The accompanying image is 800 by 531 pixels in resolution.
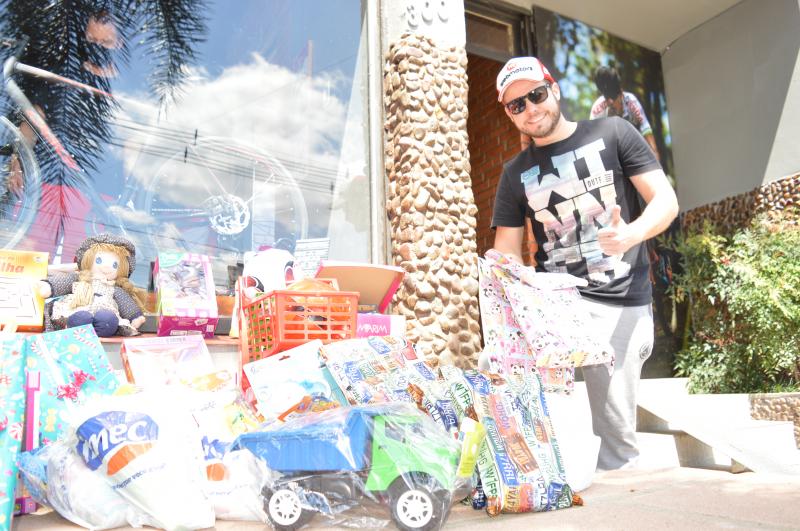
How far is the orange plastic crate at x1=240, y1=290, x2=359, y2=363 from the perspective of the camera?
7.54 feet

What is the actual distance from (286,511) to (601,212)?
160 centimetres

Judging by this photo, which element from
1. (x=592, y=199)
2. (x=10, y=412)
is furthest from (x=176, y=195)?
(x=592, y=199)

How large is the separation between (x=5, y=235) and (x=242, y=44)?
193 cm

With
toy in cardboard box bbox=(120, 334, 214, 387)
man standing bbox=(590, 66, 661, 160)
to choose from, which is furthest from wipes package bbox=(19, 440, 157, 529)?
man standing bbox=(590, 66, 661, 160)

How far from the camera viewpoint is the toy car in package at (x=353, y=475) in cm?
162

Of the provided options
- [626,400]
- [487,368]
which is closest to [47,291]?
[487,368]

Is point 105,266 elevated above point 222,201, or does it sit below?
below

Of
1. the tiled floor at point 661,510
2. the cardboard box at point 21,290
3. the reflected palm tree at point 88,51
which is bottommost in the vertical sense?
the tiled floor at point 661,510

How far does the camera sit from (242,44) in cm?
419

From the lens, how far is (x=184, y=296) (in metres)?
2.92

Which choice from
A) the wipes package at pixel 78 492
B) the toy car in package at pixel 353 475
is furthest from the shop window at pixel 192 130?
the toy car in package at pixel 353 475

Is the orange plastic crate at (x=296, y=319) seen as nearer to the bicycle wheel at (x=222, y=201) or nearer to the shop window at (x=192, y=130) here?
the shop window at (x=192, y=130)

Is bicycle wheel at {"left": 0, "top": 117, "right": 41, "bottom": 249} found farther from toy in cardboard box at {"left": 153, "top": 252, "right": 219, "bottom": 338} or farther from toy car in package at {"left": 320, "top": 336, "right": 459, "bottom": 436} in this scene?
toy car in package at {"left": 320, "top": 336, "right": 459, "bottom": 436}

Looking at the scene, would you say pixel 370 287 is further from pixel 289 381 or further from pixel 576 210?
pixel 576 210
